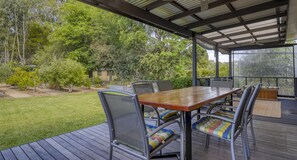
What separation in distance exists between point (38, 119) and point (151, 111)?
3.05 m

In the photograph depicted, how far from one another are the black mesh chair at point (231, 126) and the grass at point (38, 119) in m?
2.59

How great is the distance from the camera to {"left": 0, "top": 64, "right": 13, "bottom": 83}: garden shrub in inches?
240

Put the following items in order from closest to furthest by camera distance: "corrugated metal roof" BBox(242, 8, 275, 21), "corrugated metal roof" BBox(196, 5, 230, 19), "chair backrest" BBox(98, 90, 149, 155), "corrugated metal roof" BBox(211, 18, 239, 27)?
"chair backrest" BBox(98, 90, 149, 155) → "corrugated metal roof" BBox(196, 5, 230, 19) → "corrugated metal roof" BBox(242, 8, 275, 21) → "corrugated metal roof" BBox(211, 18, 239, 27)

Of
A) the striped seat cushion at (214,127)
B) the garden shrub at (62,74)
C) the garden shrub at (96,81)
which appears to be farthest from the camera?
the garden shrub at (96,81)

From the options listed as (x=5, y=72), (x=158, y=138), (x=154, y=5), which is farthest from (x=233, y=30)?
(x=5, y=72)

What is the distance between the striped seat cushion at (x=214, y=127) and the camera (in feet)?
5.71

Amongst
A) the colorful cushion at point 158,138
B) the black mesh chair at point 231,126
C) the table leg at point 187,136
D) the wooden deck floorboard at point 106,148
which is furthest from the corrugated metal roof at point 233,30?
the colorful cushion at point 158,138

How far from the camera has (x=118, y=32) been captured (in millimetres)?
10664

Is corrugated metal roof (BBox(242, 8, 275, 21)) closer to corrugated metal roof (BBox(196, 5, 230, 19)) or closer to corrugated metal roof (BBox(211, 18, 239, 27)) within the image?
corrugated metal roof (BBox(211, 18, 239, 27))

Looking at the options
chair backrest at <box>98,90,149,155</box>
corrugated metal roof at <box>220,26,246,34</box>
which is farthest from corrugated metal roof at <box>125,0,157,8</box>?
corrugated metal roof at <box>220,26,246,34</box>

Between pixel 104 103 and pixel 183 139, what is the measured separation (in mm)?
811

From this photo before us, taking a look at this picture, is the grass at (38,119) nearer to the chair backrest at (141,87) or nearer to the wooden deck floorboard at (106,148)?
the wooden deck floorboard at (106,148)

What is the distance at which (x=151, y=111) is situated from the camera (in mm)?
2775

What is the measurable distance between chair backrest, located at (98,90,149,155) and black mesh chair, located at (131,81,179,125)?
0.81m
